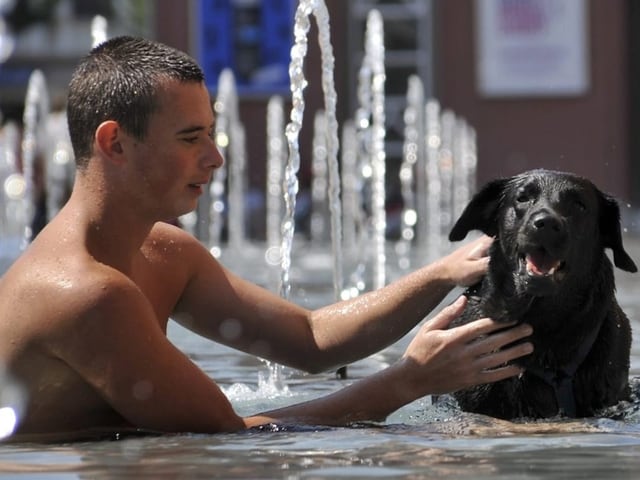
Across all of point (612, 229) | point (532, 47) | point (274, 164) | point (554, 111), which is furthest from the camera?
point (554, 111)

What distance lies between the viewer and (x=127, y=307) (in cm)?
392

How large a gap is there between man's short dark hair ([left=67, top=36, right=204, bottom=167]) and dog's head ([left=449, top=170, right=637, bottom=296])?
1042 millimetres

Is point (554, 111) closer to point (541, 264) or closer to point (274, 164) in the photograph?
point (274, 164)

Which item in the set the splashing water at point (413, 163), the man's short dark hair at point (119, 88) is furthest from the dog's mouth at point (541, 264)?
the splashing water at point (413, 163)

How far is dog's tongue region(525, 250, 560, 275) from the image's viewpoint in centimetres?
454

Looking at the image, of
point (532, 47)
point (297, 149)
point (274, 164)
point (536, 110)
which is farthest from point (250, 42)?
point (297, 149)

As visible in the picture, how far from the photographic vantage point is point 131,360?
155 inches

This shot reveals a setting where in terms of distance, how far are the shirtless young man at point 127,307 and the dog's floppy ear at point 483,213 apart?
2.04 feet

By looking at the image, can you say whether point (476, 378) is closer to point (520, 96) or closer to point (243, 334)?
point (243, 334)

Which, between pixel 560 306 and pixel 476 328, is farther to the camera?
pixel 560 306

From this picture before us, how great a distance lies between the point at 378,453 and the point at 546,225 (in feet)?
3.04

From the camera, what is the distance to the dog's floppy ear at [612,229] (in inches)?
188

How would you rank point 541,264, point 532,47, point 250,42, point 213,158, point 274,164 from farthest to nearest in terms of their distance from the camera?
point 532,47 → point 250,42 → point 274,164 → point 541,264 → point 213,158

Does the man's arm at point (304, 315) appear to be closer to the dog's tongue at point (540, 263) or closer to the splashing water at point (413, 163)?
the dog's tongue at point (540, 263)
